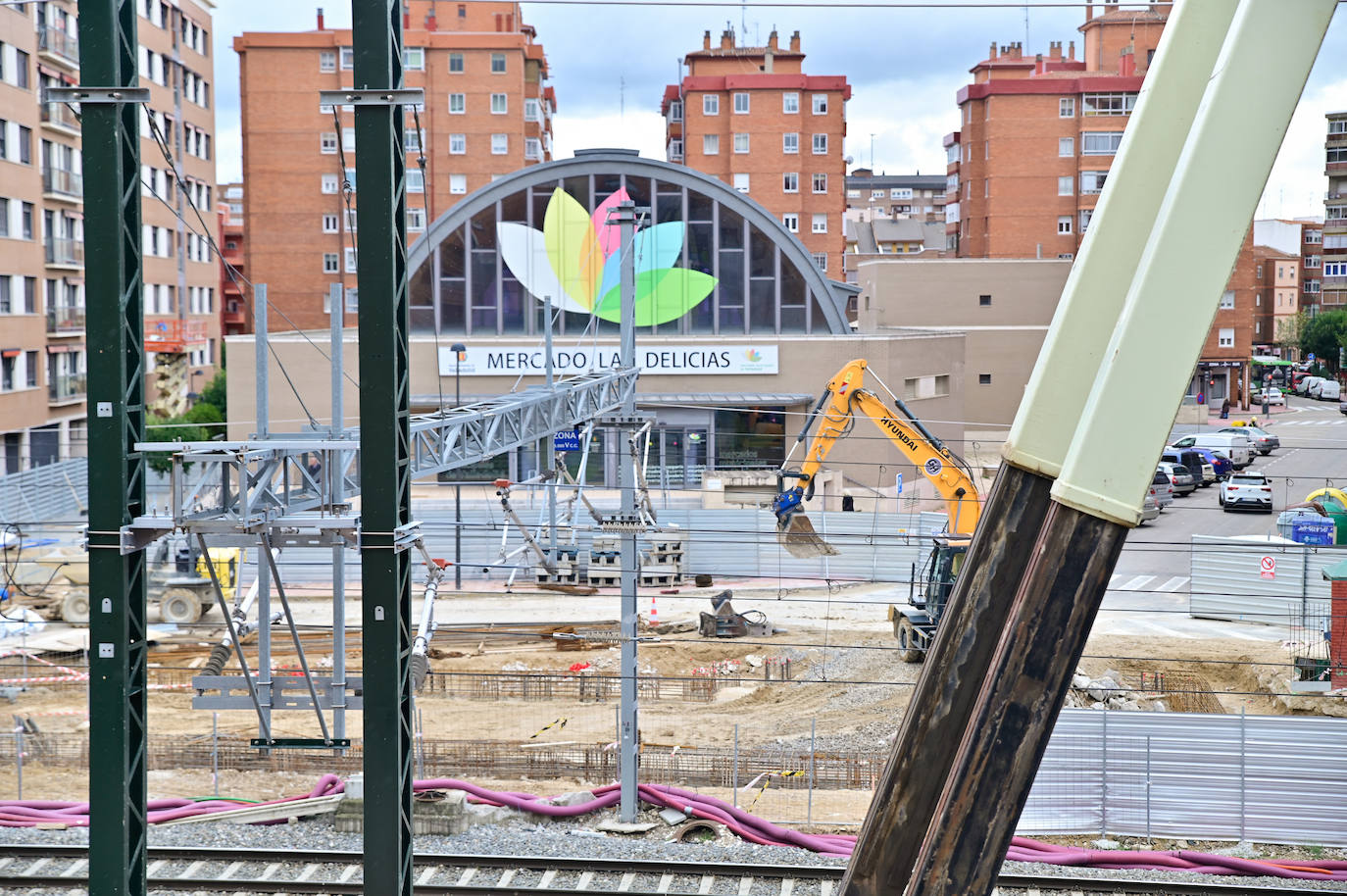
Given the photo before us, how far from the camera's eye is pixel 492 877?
11281 mm

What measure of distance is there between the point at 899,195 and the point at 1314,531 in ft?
314

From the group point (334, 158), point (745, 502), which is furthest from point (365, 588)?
point (334, 158)

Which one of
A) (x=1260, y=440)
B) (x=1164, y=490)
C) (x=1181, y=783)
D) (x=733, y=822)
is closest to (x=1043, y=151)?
(x=1260, y=440)

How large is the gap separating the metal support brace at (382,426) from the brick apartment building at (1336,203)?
7227cm

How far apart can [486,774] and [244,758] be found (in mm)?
3277

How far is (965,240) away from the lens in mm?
64312

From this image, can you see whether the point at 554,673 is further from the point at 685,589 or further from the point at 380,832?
the point at 380,832

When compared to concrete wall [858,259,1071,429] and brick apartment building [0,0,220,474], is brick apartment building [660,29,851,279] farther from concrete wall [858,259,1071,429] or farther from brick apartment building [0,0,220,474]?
brick apartment building [0,0,220,474]

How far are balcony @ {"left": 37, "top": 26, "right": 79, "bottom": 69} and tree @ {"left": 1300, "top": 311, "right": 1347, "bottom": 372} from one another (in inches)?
2387

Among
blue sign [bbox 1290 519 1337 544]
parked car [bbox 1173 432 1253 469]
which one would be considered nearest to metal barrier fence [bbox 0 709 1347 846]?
blue sign [bbox 1290 519 1337 544]

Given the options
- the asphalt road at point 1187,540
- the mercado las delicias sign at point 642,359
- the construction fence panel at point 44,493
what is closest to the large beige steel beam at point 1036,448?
the asphalt road at point 1187,540

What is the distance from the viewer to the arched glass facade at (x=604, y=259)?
37.3 metres

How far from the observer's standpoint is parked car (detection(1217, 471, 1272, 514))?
3350cm

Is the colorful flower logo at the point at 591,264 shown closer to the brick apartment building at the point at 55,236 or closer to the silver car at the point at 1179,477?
the brick apartment building at the point at 55,236
